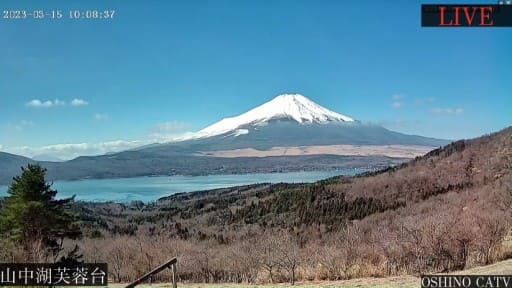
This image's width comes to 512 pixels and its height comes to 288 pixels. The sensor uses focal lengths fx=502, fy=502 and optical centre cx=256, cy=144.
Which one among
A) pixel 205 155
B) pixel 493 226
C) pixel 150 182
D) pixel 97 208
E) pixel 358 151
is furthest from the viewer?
pixel 205 155

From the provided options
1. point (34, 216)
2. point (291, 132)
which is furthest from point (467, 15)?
point (291, 132)

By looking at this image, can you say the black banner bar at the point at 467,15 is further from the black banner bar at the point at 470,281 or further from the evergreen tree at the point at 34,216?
the evergreen tree at the point at 34,216

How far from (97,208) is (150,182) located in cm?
2120

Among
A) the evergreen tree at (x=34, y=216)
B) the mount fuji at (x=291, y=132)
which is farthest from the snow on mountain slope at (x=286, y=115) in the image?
the evergreen tree at (x=34, y=216)

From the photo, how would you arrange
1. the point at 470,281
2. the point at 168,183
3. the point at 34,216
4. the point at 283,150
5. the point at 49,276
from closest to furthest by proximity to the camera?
the point at 49,276 → the point at 470,281 → the point at 34,216 → the point at 168,183 → the point at 283,150

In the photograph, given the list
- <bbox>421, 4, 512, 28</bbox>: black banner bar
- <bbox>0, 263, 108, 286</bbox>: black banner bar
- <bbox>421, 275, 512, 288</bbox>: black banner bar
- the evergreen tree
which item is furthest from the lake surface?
<bbox>421, 4, 512, 28</bbox>: black banner bar

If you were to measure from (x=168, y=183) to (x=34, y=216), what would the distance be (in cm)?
4514

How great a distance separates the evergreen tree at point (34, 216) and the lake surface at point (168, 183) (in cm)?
2685

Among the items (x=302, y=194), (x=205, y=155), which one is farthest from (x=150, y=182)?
(x=302, y=194)

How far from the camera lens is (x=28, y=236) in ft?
41.6

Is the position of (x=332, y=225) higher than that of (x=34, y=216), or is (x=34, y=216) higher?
(x=34, y=216)

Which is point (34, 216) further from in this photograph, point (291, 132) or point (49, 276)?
point (291, 132)

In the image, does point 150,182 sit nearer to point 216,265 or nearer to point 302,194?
point 302,194

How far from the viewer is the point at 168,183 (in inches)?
2296
